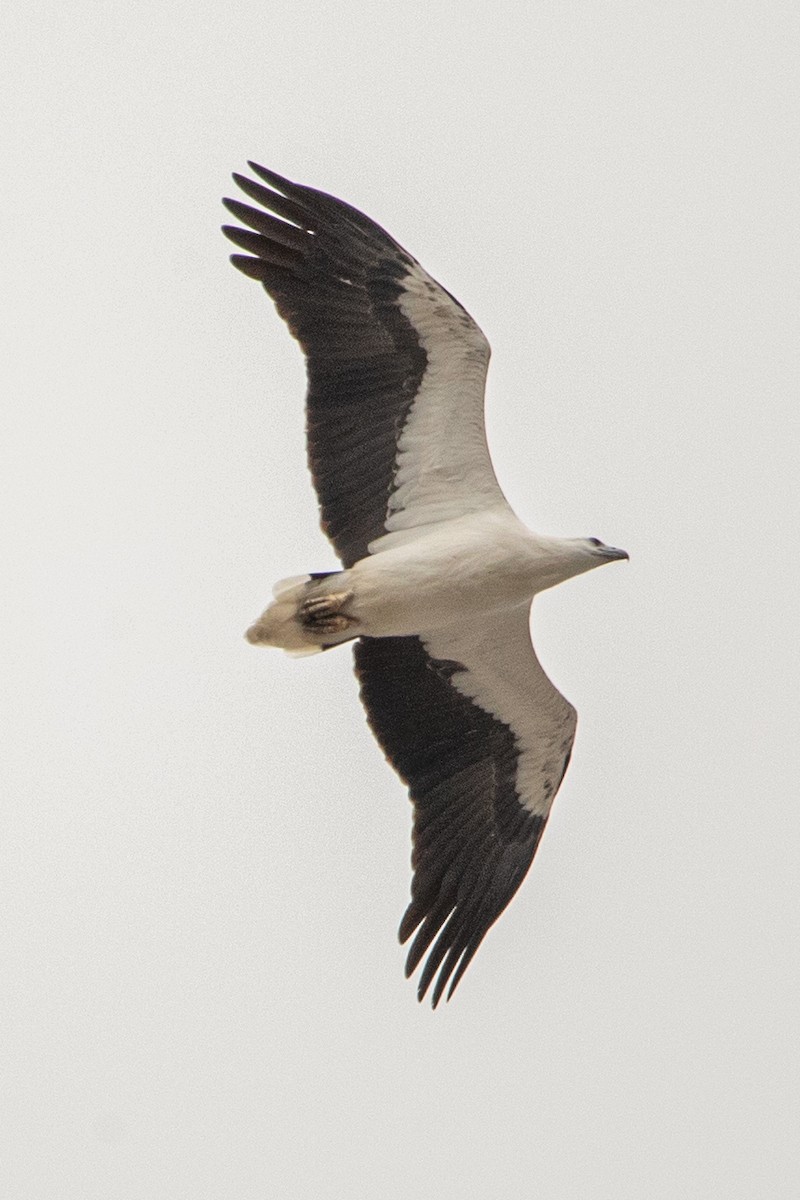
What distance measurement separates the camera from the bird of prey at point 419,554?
13.0 meters

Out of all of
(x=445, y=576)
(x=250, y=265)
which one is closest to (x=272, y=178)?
(x=250, y=265)

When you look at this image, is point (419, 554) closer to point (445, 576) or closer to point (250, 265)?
point (445, 576)

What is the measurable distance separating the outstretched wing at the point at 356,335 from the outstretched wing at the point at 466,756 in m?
1.06

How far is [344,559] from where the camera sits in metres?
13.3

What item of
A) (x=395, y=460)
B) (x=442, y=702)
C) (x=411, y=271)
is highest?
(x=411, y=271)

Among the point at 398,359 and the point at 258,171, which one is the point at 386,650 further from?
the point at 258,171

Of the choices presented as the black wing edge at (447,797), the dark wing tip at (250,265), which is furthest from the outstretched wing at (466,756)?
the dark wing tip at (250,265)

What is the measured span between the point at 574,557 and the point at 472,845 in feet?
6.83

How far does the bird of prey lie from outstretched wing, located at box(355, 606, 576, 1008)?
12 millimetres

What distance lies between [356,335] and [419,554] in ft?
4.52

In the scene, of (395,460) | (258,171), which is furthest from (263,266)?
(395,460)

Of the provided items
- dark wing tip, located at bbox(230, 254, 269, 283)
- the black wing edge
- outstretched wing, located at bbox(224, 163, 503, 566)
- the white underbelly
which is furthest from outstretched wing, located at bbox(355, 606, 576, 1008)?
dark wing tip, located at bbox(230, 254, 269, 283)

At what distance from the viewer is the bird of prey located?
12961mm

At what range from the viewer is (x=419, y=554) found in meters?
13.1
